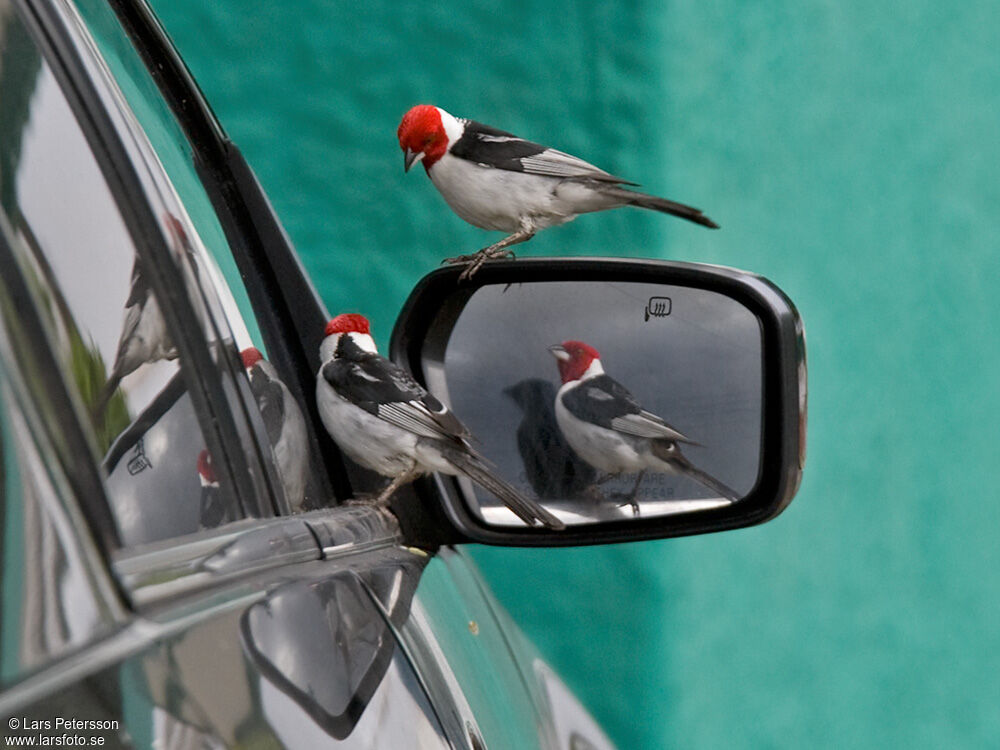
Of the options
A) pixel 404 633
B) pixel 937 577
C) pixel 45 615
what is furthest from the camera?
pixel 937 577

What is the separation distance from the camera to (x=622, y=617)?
11.7 ft

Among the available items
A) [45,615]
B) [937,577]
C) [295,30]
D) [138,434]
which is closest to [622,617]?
[937,577]

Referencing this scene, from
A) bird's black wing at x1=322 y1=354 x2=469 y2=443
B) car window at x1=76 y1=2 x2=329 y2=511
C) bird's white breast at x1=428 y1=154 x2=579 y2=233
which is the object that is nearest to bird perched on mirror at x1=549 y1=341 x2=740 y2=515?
bird's black wing at x1=322 y1=354 x2=469 y2=443

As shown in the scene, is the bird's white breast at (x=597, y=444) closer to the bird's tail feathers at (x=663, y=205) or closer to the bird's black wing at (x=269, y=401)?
the bird's black wing at (x=269, y=401)

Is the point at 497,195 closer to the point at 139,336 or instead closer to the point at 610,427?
the point at 610,427

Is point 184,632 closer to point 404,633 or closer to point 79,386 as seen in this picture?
point 79,386

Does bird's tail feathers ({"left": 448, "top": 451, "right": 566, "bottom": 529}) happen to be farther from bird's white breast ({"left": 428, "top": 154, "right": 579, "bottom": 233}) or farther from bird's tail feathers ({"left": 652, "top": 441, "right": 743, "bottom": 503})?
bird's white breast ({"left": 428, "top": 154, "right": 579, "bottom": 233})

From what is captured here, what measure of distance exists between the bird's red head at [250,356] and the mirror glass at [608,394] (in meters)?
0.37

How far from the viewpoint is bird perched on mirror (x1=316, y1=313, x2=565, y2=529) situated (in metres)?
1.20

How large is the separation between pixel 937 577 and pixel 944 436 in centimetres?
45

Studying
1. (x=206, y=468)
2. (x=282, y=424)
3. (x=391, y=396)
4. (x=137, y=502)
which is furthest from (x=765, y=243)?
(x=137, y=502)

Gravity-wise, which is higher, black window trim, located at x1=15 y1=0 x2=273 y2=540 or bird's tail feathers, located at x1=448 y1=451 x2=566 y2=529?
black window trim, located at x1=15 y1=0 x2=273 y2=540

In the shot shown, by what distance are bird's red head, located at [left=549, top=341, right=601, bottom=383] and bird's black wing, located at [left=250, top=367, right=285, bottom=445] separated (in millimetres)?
339

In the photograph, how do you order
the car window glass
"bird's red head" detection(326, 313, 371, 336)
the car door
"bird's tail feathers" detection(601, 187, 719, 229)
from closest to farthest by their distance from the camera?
the car door, the car window glass, "bird's red head" detection(326, 313, 371, 336), "bird's tail feathers" detection(601, 187, 719, 229)
